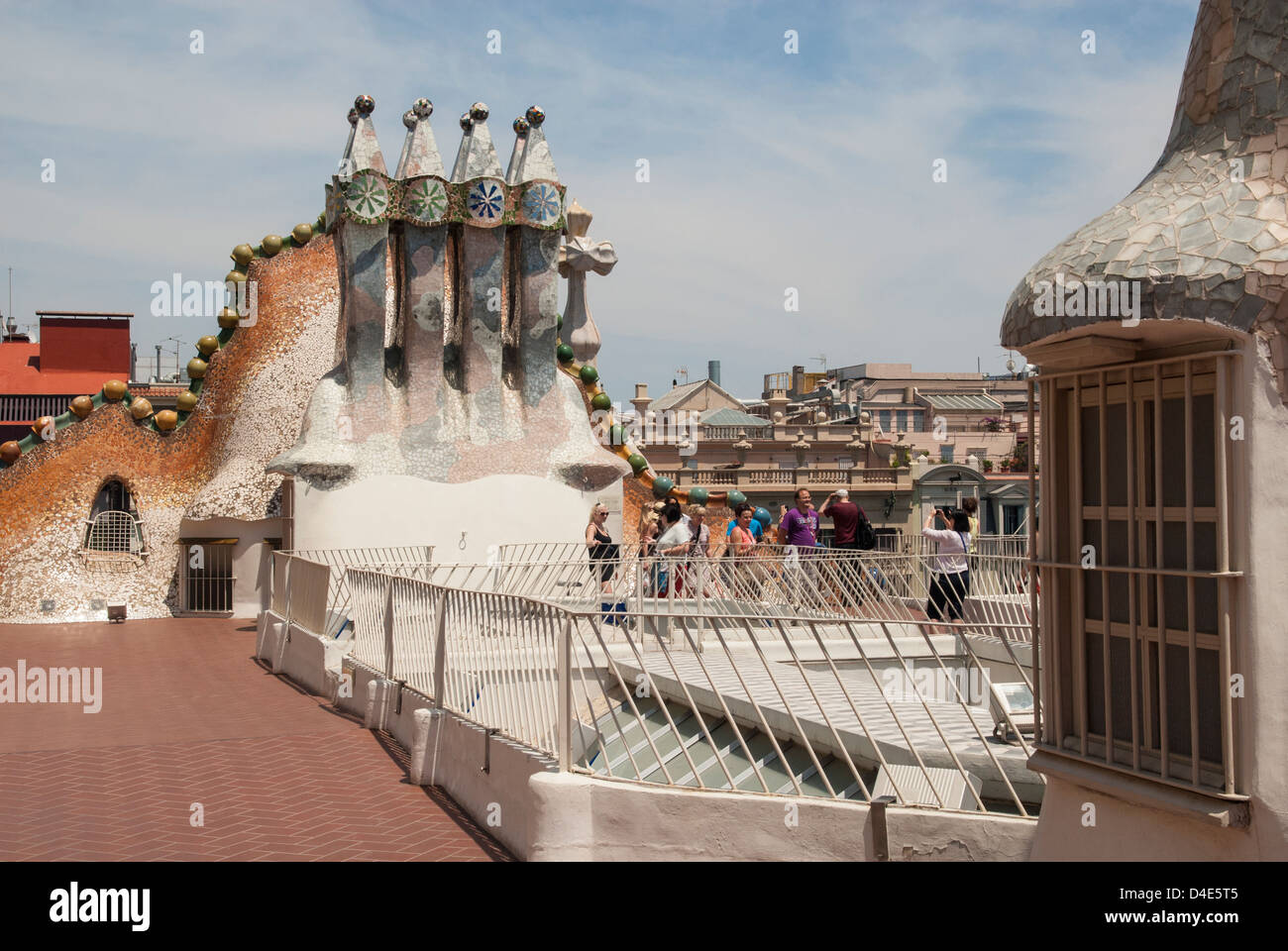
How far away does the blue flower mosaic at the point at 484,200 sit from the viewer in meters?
19.2

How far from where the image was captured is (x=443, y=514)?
1891 cm

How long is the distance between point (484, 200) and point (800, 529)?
28.6ft

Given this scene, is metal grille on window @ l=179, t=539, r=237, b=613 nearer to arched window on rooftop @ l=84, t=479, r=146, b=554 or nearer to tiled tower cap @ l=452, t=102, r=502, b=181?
arched window on rooftop @ l=84, t=479, r=146, b=554

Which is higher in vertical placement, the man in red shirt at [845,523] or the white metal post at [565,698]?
the man in red shirt at [845,523]

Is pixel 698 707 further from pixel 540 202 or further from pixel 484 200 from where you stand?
pixel 540 202

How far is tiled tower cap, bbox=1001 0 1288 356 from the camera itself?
3668 millimetres

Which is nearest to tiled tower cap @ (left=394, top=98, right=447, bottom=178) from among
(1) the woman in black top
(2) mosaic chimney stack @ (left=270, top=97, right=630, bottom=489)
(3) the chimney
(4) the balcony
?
(2) mosaic chimney stack @ (left=270, top=97, right=630, bottom=489)

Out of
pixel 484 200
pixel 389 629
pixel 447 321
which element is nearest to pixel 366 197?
pixel 484 200

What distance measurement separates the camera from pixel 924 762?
6098mm

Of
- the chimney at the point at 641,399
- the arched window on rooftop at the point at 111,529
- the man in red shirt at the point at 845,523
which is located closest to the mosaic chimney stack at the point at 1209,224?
the man in red shirt at the point at 845,523

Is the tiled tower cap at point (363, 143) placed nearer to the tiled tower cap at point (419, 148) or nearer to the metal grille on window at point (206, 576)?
the tiled tower cap at point (419, 148)

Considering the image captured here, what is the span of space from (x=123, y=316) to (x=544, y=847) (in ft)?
119

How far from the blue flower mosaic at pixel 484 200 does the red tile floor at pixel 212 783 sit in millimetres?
8960

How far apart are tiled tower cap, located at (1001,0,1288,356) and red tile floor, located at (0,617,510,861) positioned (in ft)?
14.0
